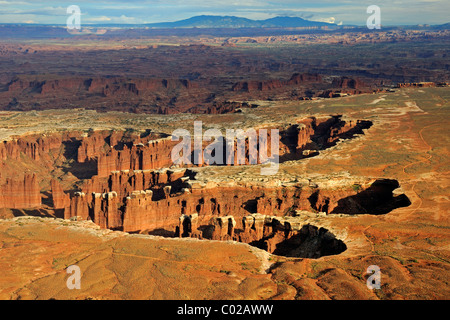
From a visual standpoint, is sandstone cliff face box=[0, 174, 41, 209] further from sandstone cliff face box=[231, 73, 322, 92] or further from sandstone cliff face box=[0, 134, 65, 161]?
sandstone cliff face box=[231, 73, 322, 92]

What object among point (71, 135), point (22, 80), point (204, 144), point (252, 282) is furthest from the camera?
point (22, 80)

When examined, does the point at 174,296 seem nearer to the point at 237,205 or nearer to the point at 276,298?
the point at 276,298

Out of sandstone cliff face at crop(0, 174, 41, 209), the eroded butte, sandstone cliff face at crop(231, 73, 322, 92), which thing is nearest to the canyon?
sandstone cliff face at crop(0, 174, 41, 209)

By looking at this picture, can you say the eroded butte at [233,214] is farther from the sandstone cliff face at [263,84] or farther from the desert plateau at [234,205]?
the sandstone cliff face at [263,84]

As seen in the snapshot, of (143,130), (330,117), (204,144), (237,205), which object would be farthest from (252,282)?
(330,117)

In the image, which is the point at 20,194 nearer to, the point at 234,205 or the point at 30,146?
the point at 30,146

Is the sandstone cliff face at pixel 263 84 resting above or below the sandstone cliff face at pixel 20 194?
above

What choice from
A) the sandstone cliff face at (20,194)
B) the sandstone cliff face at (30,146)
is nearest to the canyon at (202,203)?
the sandstone cliff face at (20,194)
